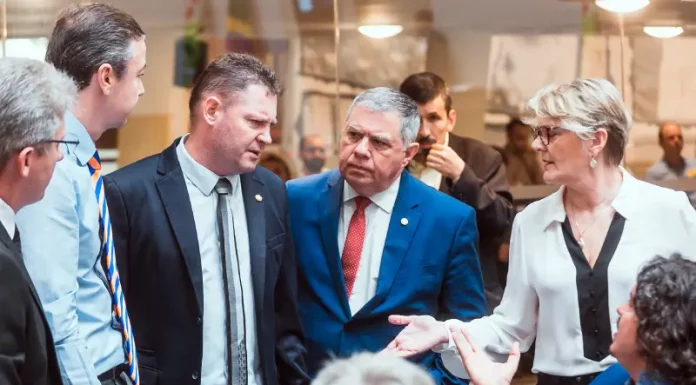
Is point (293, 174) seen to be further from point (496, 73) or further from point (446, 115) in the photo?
point (446, 115)

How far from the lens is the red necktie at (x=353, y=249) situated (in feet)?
11.2

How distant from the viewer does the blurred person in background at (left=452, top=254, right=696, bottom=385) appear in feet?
7.23

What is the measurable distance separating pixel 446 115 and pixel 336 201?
1.10 meters

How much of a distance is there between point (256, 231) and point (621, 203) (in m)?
1.11

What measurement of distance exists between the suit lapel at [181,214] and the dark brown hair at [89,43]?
0.42 meters

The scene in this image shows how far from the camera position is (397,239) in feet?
11.2

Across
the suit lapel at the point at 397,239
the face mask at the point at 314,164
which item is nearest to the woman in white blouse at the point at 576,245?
the suit lapel at the point at 397,239

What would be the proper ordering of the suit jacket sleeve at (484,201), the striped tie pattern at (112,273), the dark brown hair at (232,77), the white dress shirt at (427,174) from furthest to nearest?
1. the white dress shirt at (427,174)
2. the suit jacket sleeve at (484,201)
3. the dark brown hair at (232,77)
4. the striped tie pattern at (112,273)

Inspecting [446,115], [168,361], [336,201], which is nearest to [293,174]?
[446,115]

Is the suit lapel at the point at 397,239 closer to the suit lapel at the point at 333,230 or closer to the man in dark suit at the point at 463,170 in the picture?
the suit lapel at the point at 333,230

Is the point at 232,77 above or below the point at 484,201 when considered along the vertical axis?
above

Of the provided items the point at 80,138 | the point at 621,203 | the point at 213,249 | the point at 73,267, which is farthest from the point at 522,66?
the point at 73,267

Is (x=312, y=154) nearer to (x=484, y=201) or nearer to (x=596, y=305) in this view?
(x=484, y=201)

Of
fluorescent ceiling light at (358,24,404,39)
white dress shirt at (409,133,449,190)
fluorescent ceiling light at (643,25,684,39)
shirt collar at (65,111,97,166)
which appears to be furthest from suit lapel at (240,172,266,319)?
fluorescent ceiling light at (643,25,684,39)
